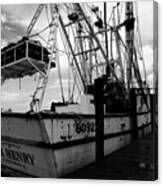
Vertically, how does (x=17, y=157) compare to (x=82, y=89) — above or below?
below

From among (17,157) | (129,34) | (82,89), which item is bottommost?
(17,157)

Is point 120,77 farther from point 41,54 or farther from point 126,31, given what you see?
point 41,54

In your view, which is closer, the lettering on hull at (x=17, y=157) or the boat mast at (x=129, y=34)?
the boat mast at (x=129, y=34)

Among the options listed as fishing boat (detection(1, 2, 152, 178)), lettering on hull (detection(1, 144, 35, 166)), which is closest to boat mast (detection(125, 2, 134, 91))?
fishing boat (detection(1, 2, 152, 178))

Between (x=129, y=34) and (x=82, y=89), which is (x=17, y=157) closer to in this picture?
(x=82, y=89)

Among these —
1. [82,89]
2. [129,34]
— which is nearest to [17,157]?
[82,89]

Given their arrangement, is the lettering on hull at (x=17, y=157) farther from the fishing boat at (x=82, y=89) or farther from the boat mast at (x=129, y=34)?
the boat mast at (x=129, y=34)

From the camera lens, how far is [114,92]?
2477 mm

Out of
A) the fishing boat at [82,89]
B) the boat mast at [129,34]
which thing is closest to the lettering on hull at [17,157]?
the fishing boat at [82,89]

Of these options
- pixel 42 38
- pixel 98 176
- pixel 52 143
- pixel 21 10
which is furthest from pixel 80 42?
pixel 98 176

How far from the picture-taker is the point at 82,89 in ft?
8.12

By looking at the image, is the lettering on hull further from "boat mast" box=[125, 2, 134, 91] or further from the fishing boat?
"boat mast" box=[125, 2, 134, 91]

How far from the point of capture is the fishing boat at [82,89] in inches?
96.1

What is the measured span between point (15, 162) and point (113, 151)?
583 mm
